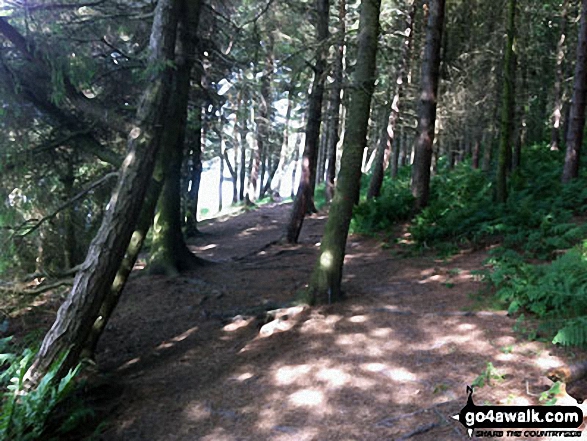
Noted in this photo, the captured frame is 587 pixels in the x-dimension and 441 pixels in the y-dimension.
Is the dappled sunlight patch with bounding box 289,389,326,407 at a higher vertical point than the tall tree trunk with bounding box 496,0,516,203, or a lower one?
lower

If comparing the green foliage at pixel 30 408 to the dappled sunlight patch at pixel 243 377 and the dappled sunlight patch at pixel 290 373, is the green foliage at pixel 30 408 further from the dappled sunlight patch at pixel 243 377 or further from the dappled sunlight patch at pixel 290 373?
the dappled sunlight patch at pixel 290 373

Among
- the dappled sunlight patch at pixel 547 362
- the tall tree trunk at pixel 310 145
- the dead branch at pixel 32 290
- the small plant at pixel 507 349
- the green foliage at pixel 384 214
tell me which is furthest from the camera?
the green foliage at pixel 384 214

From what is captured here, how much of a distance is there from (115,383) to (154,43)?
4654 mm

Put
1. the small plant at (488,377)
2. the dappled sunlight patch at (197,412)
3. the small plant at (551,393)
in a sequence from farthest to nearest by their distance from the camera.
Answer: the dappled sunlight patch at (197,412)
the small plant at (488,377)
the small plant at (551,393)

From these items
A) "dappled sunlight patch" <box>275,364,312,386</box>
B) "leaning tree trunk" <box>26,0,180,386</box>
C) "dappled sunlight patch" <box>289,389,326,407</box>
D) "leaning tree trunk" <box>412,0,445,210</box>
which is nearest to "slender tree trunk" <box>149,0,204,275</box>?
"leaning tree trunk" <box>26,0,180,386</box>

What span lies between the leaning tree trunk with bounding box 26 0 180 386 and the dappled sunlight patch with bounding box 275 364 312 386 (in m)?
2.41

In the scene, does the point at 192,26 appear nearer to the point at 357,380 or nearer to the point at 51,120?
the point at 51,120

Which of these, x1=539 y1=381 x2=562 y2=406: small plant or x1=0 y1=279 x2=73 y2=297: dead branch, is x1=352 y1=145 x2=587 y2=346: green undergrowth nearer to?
x1=539 y1=381 x2=562 y2=406: small plant

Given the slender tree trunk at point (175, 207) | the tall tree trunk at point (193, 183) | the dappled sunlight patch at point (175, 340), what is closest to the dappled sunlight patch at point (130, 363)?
the dappled sunlight patch at point (175, 340)

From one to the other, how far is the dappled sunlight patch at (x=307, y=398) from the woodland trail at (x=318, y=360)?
0.06 ft

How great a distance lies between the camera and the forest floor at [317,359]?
13.3 feet

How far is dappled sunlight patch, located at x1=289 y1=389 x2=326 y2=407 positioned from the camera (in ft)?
14.5

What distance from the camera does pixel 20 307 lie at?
18.9 ft

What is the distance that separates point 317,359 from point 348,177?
114 inches
